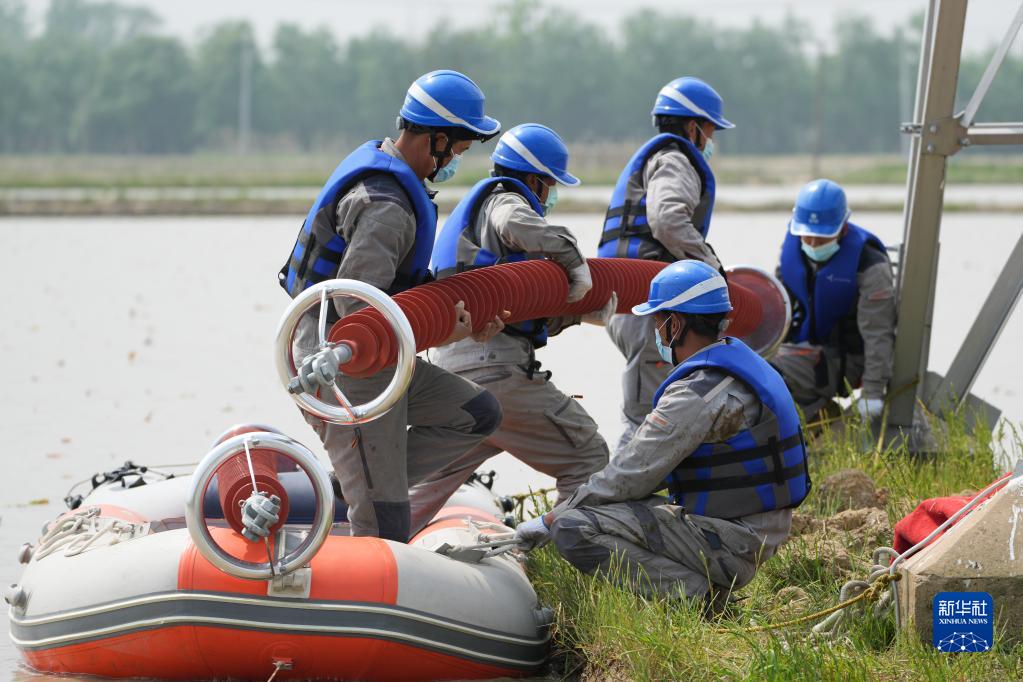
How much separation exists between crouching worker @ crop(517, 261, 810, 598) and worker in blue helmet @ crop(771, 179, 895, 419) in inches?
121

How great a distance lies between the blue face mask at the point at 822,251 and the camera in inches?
324

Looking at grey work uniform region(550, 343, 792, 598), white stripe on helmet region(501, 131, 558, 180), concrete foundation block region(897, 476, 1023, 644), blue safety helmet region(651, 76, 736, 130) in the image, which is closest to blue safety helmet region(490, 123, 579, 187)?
white stripe on helmet region(501, 131, 558, 180)

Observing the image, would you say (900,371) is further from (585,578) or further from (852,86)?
(852,86)

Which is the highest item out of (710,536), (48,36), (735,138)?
(48,36)

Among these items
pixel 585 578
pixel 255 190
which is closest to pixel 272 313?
pixel 585 578

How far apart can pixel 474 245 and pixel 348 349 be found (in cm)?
151

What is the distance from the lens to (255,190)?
45.7 metres

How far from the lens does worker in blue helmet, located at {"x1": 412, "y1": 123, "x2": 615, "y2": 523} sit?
19.9ft

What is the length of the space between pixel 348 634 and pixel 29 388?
8715 mm

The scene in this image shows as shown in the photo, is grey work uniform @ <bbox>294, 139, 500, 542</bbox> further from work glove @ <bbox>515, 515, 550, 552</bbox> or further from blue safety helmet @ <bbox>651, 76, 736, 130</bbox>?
blue safety helmet @ <bbox>651, 76, 736, 130</bbox>

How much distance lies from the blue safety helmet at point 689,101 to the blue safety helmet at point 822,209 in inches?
32.6

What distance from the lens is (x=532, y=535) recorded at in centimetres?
521

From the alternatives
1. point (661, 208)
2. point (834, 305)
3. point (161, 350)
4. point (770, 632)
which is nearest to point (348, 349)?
point (770, 632)

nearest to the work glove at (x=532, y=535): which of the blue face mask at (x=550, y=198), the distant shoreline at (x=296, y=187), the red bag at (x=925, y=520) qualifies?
the red bag at (x=925, y=520)
